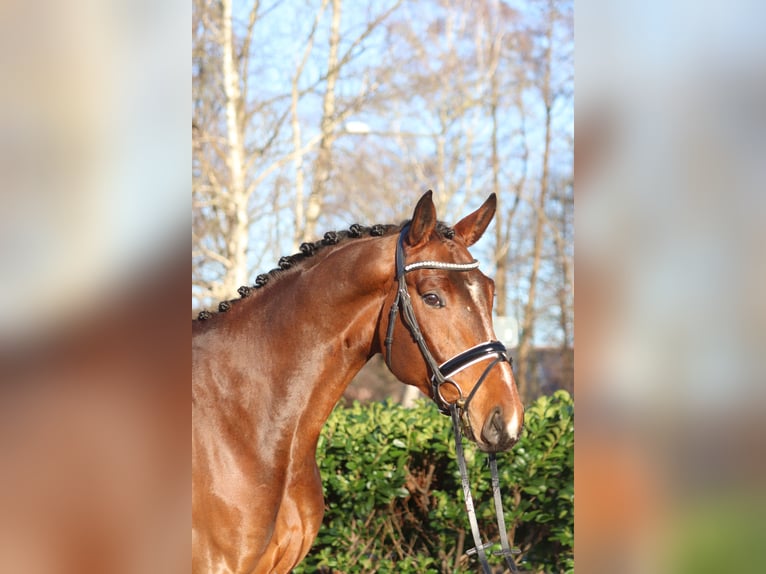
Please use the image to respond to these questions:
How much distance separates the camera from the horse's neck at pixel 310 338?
8.75 feet

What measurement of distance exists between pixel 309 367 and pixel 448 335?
1.79ft

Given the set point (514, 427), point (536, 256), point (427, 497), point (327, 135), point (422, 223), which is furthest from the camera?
point (536, 256)

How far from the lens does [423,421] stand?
502 centimetres

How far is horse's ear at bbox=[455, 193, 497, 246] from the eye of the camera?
2.96 m

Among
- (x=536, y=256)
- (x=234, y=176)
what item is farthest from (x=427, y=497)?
(x=536, y=256)

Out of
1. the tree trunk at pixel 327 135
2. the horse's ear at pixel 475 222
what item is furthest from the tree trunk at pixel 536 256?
the horse's ear at pixel 475 222

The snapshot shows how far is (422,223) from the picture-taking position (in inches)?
106

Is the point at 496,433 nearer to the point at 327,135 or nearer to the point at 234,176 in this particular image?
the point at 234,176
